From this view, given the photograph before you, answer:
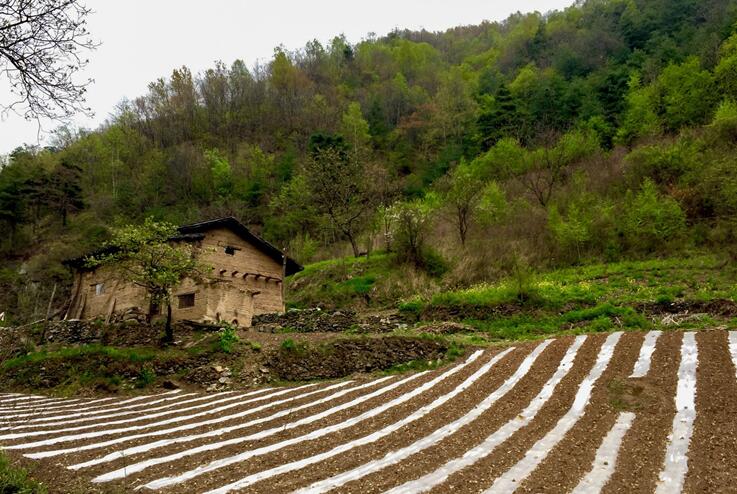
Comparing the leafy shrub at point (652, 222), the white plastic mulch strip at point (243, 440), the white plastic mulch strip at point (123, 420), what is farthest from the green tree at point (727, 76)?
the white plastic mulch strip at point (123, 420)

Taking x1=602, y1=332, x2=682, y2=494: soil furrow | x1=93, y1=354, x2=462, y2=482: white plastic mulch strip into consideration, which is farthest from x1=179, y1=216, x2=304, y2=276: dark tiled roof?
x1=602, y1=332, x2=682, y2=494: soil furrow

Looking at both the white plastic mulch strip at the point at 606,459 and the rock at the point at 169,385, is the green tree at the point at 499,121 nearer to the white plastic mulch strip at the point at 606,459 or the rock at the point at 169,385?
the rock at the point at 169,385

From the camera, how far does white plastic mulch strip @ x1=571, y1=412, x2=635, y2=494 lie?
6344 mm

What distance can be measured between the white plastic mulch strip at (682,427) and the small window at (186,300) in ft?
63.1

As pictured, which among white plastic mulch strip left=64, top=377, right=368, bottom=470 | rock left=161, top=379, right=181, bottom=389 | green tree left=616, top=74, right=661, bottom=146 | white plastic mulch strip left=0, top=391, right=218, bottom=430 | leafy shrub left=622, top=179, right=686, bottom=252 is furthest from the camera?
green tree left=616, top=74, right=661, bottom=146

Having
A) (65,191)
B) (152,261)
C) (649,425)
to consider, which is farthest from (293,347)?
(65,191)

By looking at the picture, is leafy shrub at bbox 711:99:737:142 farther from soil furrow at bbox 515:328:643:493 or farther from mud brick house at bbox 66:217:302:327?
mud brick house at bbox 66:217:302:327

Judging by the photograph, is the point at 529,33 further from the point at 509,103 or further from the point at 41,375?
the point at 41,375

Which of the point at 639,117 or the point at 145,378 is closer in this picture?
the point at 145,378

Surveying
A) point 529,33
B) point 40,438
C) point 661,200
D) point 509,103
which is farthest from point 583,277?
point 529,33

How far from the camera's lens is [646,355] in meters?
12.2

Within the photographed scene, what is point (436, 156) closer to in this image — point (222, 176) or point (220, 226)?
point (222, 176)

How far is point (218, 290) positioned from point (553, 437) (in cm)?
1738

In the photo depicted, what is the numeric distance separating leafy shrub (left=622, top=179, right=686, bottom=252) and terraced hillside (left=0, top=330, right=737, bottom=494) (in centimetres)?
1258
